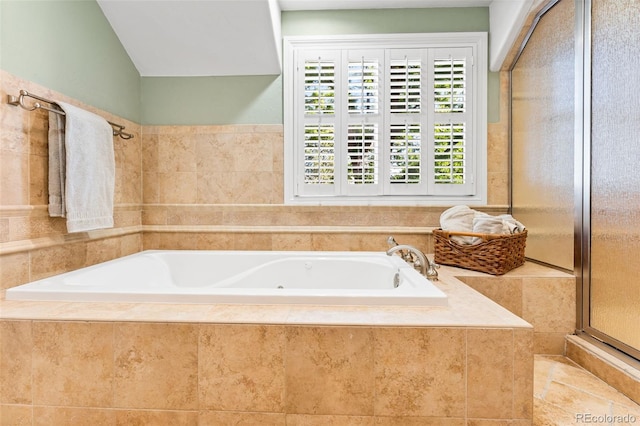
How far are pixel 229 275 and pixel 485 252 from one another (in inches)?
59.8

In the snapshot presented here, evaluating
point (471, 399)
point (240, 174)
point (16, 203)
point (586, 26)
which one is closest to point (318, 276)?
point (240, 174)

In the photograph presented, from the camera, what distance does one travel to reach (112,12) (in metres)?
2.00

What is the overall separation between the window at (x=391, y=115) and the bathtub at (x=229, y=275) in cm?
55

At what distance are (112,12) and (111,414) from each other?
7.13ft

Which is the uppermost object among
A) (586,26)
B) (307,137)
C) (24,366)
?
Answer: (586,26)

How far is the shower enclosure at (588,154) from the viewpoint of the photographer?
55.2 inches

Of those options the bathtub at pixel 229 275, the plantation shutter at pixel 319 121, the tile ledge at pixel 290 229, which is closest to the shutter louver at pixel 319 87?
the plantation shutter at pixel 319 121

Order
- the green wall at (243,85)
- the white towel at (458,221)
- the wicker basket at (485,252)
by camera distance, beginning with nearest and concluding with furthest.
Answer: the wicker basket at (485,252), the white towel at (458,221), the green wall at (243,85)

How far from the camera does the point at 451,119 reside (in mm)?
2312

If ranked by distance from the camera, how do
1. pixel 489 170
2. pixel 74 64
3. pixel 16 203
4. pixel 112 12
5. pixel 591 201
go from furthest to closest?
pixel 489 170
pixel 112 12
pixel 74 64
pixel 591 201
pixel 16 203

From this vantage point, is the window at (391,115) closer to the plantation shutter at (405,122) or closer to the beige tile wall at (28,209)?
the plantation shutter at (405,122)

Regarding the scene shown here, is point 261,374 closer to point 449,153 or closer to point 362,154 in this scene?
point 362,154

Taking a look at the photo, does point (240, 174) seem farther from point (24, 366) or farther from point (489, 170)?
point (489, 170)

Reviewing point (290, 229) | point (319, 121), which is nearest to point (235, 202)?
point (290, 229)
